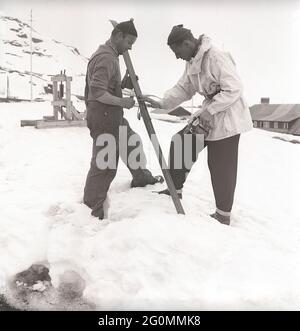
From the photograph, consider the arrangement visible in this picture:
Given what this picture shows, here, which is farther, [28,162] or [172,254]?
[28,162]

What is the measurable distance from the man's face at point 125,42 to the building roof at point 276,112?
22855mm

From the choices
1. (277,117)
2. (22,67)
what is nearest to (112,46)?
(22,67)

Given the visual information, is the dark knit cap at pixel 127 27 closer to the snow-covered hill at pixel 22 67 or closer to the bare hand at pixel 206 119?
the bare hand at pixel 206 119

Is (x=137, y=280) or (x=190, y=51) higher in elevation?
(x=190, y=51)

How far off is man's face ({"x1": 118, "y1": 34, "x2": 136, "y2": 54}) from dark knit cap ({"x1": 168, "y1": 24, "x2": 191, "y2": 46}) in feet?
1.10

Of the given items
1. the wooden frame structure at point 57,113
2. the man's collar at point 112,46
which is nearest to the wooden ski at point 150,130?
the man's collar at point 112,46

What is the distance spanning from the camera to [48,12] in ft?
12.0

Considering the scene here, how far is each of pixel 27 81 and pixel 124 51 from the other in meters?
17.3

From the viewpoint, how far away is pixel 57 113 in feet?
29.9

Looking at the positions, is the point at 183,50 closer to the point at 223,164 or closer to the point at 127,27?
the point at 127,27

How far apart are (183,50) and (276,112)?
24.9 meters
